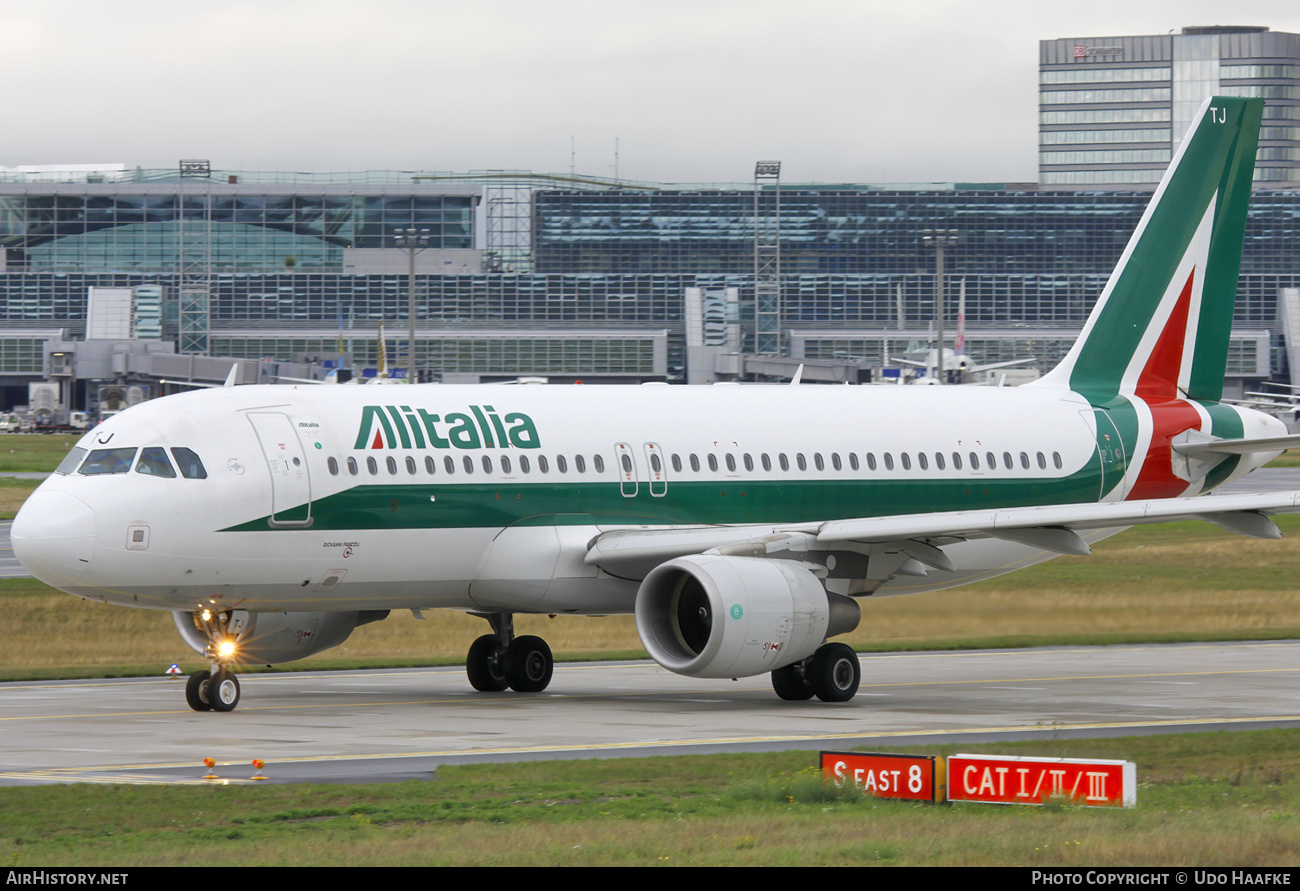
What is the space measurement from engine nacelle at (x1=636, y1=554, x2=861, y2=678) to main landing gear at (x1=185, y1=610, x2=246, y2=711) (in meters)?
5.95

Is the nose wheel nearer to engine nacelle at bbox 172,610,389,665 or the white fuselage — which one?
the white fuselage

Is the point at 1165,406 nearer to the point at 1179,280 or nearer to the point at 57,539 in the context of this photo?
the point at 1179,280

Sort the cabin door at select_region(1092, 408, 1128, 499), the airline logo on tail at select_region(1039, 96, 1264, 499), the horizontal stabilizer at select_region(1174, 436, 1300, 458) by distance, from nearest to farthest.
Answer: the horizontal stabilizer at select_region(1174, 436, 1300, 458) < the cabin door at select_region(1092, 408, 1128, 499) < the airline logo on tail at select_region(1039, 96, 1264, 499)

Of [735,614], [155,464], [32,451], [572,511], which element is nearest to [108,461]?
[155,464]

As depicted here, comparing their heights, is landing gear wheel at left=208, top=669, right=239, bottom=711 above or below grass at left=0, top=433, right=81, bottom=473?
above

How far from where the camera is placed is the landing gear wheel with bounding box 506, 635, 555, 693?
100ft

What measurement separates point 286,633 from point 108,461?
5.00 meters

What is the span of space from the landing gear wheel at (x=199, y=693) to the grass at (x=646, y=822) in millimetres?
6865

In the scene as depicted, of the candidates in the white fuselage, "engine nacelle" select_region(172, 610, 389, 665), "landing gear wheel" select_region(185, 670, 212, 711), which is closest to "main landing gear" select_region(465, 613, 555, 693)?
the white fuselage

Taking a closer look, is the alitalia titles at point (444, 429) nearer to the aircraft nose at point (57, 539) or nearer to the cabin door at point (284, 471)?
the cabin door at point (284, 471)

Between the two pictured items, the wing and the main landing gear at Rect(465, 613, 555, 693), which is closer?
the wing

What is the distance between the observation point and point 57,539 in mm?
24469

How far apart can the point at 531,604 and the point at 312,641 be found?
3.85 metres

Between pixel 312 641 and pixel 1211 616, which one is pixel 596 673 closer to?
pixel 312 641
